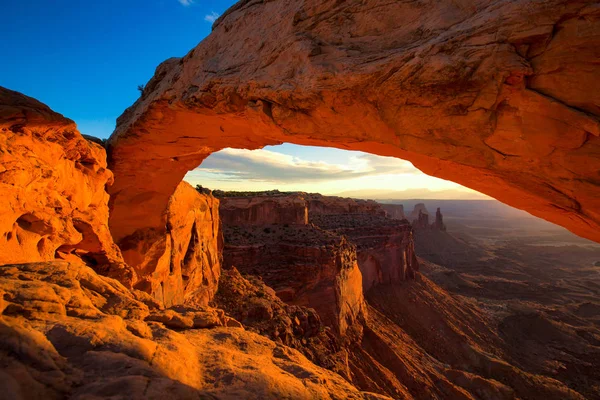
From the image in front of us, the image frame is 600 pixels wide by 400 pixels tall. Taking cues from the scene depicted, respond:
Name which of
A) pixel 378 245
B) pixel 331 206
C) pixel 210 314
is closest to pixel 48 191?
pixel 210 314

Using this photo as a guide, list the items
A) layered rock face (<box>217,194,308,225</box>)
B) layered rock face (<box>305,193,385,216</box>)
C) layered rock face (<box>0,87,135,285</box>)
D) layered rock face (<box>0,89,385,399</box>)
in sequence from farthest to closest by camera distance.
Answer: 1. layered rock face (<box>305,193,385,216</box>)
2. layered rock face (<box>217,194,308,225</box>)
3. layered rock face (<box>0,87,135,285</box>)
4. layered rock face (<box>0,89,385,399</box>)

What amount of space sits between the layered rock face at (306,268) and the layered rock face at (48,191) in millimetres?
14131

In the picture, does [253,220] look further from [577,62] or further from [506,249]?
[506,249]

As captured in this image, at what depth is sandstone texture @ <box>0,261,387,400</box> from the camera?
101 inches

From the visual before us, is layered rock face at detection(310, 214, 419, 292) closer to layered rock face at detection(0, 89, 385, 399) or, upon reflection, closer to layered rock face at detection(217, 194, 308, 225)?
layered rock face at detection(217, 194, 308, 225)

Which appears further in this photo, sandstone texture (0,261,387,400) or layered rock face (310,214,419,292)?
layered rock face (310,214,419,292)

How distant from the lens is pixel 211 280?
1435 centimetres

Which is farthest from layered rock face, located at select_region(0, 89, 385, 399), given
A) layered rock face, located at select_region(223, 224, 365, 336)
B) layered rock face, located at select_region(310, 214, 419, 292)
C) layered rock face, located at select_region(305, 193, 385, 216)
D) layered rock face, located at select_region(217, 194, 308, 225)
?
layered rock face, located at select_region(305, 193, 385, 216)

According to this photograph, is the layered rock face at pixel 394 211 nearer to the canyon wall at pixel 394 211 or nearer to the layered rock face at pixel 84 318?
the canyon wall at pixel 394 211

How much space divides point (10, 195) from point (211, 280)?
33.9 ft

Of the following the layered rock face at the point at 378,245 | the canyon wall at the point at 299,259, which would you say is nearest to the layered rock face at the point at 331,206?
the layered rock face at the point at 378,245

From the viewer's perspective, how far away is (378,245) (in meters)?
36.6

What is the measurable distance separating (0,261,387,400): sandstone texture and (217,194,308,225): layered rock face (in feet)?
75.5

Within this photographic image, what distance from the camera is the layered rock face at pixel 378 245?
114 ft
